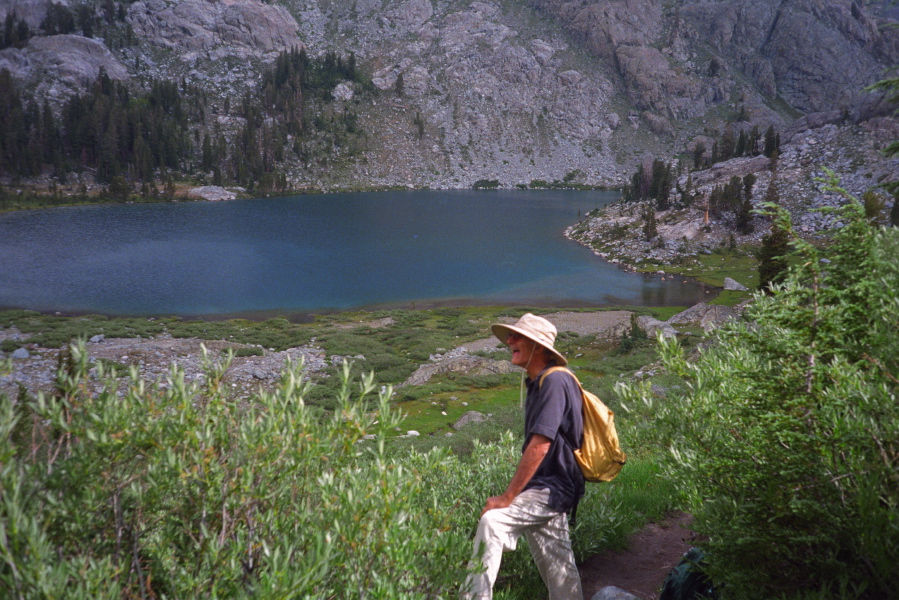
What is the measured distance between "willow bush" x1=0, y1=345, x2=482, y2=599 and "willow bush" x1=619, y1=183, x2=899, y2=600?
1.84 meters

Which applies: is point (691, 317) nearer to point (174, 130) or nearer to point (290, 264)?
point (290, 264)

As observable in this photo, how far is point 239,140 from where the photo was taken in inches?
5428

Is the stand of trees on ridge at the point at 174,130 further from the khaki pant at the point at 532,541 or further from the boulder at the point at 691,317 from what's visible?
the khaki pant at the point at 532,541

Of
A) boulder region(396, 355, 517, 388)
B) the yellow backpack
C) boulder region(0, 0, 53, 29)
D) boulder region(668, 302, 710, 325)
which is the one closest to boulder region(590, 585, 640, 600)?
the yellow backpack

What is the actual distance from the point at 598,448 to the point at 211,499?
9.22 ft

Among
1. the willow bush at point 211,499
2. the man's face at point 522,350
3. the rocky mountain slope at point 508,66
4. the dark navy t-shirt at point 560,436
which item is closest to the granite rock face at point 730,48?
the rocky mountain slope at point 508,66

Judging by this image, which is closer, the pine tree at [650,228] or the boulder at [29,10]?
the pine tree at [650,228]

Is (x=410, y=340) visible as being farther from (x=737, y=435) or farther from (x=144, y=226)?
(x=144, y=226)

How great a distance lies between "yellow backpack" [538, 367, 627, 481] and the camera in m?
4.27

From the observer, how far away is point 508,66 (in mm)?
175250

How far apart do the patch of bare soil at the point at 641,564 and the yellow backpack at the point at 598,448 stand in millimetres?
1650

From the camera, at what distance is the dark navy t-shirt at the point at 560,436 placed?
13.6 ft

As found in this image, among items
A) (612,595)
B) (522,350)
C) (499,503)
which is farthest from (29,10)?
(612,595)

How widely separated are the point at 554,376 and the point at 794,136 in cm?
10268
